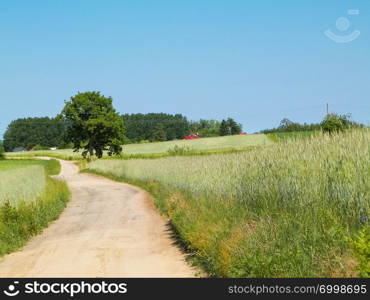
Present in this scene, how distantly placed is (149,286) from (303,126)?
127943 millimetres

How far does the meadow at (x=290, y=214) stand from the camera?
9203 millimetres

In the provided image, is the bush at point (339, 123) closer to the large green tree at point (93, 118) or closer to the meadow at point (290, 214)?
the meadow at point (290, 214)

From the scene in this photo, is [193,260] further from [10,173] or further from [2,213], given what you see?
[10,173]

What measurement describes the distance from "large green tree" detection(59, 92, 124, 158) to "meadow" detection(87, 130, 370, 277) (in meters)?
76.1

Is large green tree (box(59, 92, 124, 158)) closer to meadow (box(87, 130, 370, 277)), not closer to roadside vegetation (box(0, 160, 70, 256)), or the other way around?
roadside vegetation (box(0, 160, 70, 256))

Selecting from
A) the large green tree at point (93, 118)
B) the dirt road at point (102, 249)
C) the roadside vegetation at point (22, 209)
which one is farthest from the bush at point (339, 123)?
the large green tree at point (93, 118)

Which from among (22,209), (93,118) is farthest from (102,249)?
(93,118)

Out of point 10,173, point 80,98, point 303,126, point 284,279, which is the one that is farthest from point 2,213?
point 303,126

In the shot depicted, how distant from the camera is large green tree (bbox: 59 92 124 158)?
92.8 meters

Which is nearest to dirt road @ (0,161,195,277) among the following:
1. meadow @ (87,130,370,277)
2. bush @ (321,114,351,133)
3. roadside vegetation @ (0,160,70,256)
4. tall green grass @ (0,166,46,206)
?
roadside vegetation @ (0,160,70,256)

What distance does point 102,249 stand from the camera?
51.3ft

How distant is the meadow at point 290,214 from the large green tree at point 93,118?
76110mm

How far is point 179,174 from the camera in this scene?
30891 millimetres

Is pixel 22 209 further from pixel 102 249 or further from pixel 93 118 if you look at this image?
pixel 93 118
